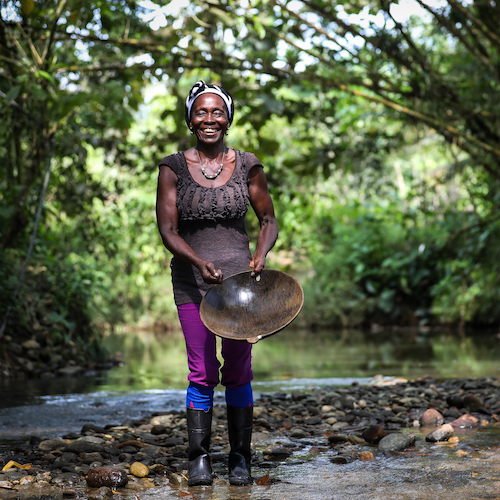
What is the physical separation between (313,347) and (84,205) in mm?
4649

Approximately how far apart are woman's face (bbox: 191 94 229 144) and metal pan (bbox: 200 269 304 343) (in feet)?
2.35

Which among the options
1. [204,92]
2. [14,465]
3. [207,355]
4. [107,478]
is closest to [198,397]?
[207,355]

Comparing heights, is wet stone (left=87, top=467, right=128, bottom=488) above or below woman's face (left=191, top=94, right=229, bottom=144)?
below

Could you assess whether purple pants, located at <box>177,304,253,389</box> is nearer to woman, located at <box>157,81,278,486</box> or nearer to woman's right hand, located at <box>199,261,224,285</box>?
woman, located at <box>157,81,278,486</box>

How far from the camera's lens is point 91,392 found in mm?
5832

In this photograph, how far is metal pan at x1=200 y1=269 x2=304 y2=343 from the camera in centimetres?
298

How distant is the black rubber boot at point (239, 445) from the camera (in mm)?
2879

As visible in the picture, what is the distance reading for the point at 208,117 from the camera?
318 cm

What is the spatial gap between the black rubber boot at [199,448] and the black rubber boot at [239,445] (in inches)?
4.2

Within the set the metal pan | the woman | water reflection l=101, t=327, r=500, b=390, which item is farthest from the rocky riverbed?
water reflection l=101, t=327, r=500, b=390

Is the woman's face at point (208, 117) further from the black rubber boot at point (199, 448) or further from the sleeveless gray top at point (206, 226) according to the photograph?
the black rubber boot at point (199, 448)

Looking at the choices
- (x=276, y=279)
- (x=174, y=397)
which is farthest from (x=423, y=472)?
(x=174, y=397)

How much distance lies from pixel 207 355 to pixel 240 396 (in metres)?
0.26

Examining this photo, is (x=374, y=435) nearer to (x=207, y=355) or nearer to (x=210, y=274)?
(x=207, y=355)
